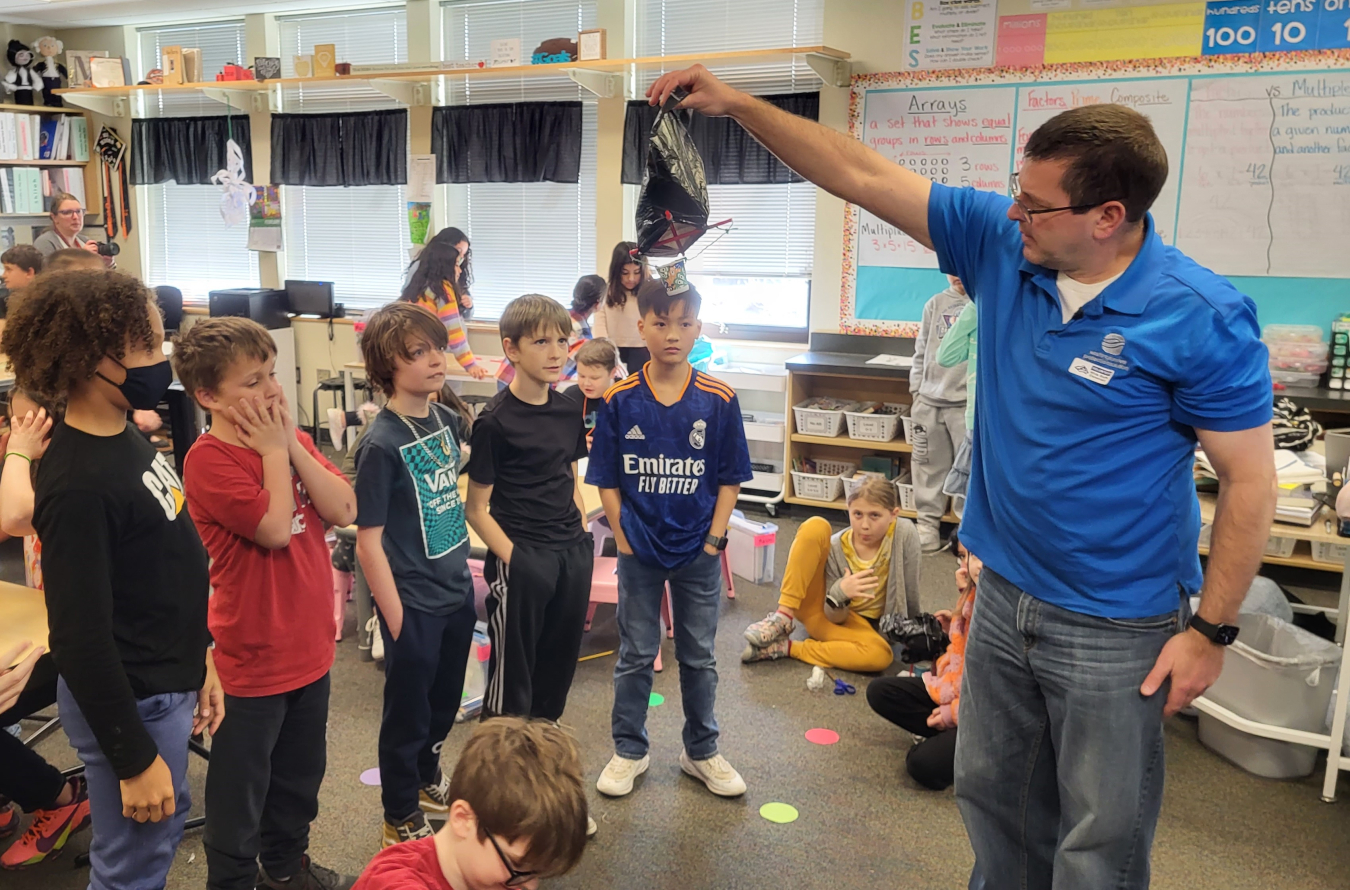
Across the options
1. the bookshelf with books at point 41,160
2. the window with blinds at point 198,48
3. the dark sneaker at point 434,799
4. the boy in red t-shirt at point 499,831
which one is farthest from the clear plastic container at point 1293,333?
the bookshelf with books at point 41,160

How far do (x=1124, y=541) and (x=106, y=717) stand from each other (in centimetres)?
146

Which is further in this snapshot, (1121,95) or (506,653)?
(1121,95)

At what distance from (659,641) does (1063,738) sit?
1229mm

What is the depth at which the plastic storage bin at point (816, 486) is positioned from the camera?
5160 millimetres

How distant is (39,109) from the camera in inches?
288

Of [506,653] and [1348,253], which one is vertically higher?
[1348,253]

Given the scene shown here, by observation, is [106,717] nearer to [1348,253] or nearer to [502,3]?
[1348,253]

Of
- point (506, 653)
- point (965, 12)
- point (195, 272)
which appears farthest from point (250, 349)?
point (195, 272)

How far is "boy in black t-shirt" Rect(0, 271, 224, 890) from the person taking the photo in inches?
57.4

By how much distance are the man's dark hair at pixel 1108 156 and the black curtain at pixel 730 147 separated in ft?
13.6

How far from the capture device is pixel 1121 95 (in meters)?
4.70

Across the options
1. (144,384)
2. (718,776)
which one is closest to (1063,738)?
(718,776)

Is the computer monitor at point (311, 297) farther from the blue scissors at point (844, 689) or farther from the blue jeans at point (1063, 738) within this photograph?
the blue jeans at point (1063, 738)

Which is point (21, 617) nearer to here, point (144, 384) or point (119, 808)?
point (119, 808)
